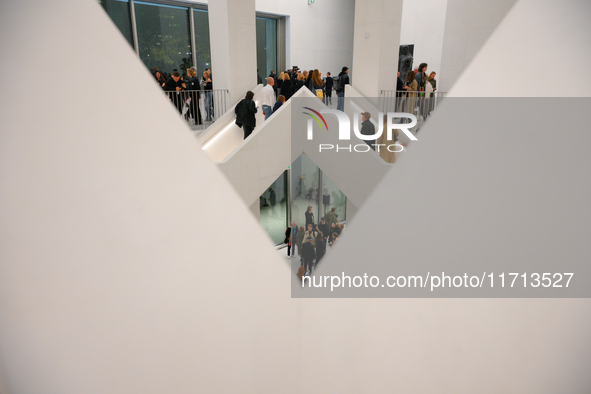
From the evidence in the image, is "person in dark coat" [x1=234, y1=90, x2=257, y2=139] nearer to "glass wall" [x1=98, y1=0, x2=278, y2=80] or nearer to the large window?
"glass wall" [x1=98, y1=0, x2=278, y2=80]

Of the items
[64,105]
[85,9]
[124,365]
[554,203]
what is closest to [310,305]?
[124,365]

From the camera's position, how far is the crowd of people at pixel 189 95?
9.90m

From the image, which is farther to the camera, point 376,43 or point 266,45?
point 266,45

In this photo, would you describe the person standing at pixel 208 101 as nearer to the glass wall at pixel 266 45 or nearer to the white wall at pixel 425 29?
the glass wall at pixel 266 45

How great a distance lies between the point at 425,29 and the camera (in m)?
16.5

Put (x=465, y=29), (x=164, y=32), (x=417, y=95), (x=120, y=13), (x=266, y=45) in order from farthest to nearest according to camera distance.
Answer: (x=266, y=45)
(x=164, y=32)
(x=120, y=13)
(x=465, y=29)
(x=417, y=95)

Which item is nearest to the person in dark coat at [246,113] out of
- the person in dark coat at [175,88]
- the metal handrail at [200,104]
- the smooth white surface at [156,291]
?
the metal handrail at [200,104]

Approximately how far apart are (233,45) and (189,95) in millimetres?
2084

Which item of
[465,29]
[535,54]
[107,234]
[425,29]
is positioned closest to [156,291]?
[107,234]

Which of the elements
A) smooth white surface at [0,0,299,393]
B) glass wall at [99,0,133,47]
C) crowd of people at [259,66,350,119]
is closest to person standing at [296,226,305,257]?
crowd of people at [259,66,350,119]

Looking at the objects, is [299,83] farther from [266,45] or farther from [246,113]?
[266,45]

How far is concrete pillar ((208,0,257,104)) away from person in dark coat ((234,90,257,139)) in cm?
138

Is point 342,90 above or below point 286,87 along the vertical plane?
below

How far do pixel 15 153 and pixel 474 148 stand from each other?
6.78 feet
